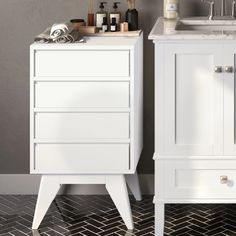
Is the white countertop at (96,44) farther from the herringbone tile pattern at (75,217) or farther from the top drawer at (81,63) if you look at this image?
the herringbone tile pattern at (75,217)

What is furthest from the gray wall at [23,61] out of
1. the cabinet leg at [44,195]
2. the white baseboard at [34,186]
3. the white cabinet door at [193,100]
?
the white cabinet door at [193,100]

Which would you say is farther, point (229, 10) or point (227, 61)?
point (229, 10)

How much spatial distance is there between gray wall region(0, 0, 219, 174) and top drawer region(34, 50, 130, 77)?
648mm

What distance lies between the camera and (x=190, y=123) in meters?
4.34

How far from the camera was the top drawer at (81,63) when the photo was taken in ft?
14.5

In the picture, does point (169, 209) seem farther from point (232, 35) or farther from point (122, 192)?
point (232, 35)

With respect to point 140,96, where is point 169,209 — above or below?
below

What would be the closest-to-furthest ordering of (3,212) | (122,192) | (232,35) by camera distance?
(232,35)
(122,192)
(3,212)

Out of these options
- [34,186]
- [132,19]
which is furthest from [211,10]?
[34,186]

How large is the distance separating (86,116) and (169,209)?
30.9 inches

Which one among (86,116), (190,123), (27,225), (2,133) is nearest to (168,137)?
(190,123)

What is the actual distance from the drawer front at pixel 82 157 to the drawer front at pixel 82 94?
204 millimetres

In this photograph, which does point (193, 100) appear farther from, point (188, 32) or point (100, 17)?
point (100, 17)

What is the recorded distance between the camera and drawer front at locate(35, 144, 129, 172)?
450 cm
